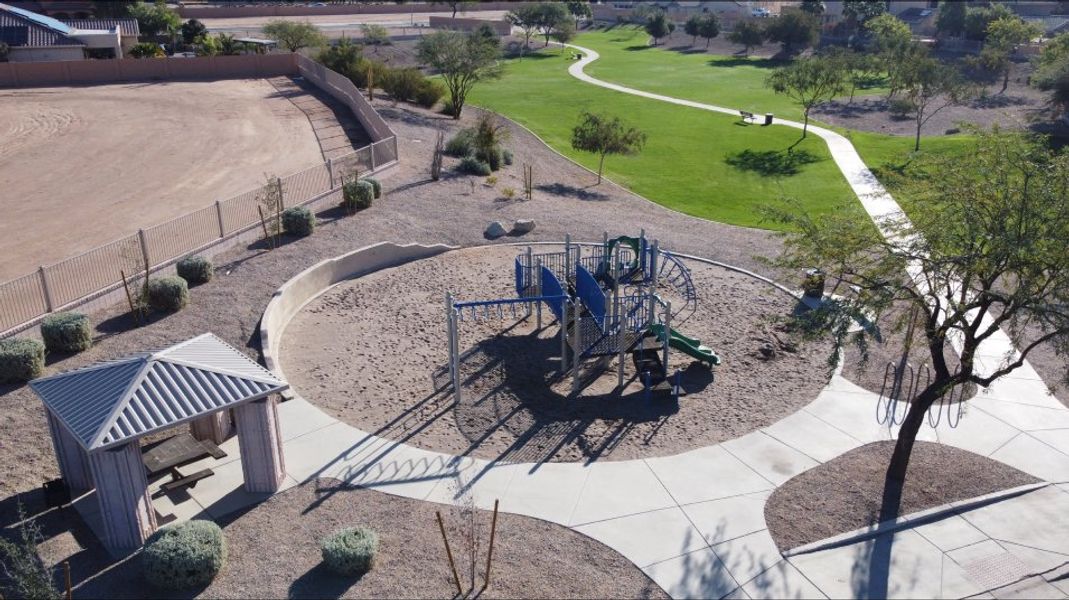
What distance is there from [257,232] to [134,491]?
14.3 metres

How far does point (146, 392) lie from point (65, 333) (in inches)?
277

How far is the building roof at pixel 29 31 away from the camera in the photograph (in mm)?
53241

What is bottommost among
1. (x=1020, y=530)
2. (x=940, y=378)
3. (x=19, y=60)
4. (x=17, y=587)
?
(x=1020, y=530)

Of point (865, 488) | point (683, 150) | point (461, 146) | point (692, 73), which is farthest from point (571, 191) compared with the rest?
point (692, 73)

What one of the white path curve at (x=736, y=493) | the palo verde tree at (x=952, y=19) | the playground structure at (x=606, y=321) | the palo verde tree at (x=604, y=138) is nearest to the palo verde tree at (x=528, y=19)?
the palo verde tree at (x=952, y=19)

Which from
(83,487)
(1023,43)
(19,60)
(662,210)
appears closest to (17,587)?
(83,487)

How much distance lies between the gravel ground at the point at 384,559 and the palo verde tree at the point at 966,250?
527 cm

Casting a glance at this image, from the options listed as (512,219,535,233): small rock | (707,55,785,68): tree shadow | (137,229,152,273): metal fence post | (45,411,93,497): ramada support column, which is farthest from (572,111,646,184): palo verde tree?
(707,55,785,68): tree shadow

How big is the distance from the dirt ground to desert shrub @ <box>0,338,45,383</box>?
23.0 ft

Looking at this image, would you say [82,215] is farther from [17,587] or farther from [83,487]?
[17,587]

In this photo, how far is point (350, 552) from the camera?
11.8 m

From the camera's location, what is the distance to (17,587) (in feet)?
36.6

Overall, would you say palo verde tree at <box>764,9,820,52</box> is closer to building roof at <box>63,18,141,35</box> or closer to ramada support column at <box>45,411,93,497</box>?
building roof at <box>63,18,141,35</box>

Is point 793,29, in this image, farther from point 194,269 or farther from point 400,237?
point 194,269
